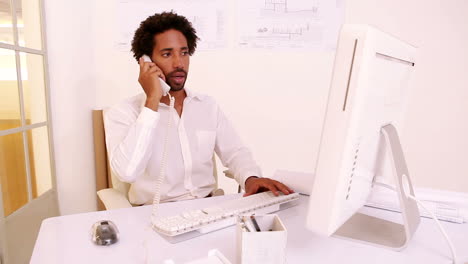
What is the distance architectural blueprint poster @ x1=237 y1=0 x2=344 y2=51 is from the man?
57 cm

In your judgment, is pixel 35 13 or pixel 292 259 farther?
pixel 35 13

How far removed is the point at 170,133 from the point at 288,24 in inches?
46.0

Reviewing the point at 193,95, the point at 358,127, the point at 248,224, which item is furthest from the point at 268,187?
the point at 193,95

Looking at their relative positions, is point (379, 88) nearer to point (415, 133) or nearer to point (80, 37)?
point (415, 133)

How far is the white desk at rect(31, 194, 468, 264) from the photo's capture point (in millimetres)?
721

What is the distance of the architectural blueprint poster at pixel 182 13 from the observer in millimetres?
2168

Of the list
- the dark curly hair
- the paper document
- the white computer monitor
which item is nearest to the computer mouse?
the white computer monitor

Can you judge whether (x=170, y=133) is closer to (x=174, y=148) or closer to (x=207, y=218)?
(x=174, y=148)

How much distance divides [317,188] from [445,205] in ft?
1.96

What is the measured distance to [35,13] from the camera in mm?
1847

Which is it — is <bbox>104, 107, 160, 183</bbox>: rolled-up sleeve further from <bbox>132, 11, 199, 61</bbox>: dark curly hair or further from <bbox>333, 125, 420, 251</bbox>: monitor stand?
<bbox>333, 125, 420, 251</bbox>: monitor stand

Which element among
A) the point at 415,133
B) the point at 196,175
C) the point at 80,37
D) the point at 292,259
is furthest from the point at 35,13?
the point at 415,133

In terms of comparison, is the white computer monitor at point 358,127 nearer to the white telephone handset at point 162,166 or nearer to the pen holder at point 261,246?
the pen holder at point 261,246

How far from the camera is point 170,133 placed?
147 centimetres
